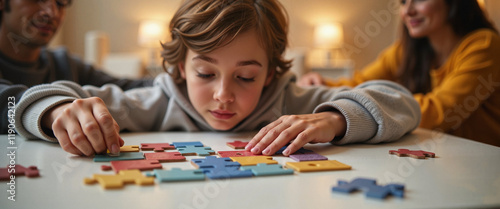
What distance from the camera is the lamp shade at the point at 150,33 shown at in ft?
14.5

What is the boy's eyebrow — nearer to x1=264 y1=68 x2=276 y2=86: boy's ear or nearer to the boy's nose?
the boy's nose

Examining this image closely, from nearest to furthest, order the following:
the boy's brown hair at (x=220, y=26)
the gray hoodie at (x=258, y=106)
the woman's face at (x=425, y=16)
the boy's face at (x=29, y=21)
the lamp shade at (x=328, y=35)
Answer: the gray hoodie at (x=258, y=106) → the boy's brown hair at (x=220, y=26) → the boy's face at (x=29, y=21) → the woman's face at (x=425, y=16) → the lamp shade at (x=328, y=35)

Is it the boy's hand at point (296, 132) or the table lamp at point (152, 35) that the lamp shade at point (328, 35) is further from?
the boy's hand at point (296, 132)

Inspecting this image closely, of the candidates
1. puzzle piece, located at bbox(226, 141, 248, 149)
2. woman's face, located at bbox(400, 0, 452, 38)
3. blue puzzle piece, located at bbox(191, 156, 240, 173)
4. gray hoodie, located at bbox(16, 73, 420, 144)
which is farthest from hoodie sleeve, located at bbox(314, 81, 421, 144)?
woman's face, located at bbox(400, 0, 452, 38)

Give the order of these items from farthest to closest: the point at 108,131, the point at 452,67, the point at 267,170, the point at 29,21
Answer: the point at 452,67 < the point at 29,21 < the point at 108,131 < the point at 267,170

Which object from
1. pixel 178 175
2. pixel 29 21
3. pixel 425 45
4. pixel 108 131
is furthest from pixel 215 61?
pixel 425 45

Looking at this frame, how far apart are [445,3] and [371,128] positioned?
104cm

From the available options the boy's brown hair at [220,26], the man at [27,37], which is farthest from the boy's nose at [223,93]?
the man at [27,37]

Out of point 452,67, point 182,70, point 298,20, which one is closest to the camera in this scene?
point 182,70

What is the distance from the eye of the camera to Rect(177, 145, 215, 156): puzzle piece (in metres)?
0.76

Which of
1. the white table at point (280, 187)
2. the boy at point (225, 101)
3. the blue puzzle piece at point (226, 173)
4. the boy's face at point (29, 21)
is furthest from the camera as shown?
the boy's face at point (29, 21)

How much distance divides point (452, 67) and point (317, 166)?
1243 millimetres

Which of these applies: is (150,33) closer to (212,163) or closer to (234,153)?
(234,153)

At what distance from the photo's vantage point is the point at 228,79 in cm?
98
